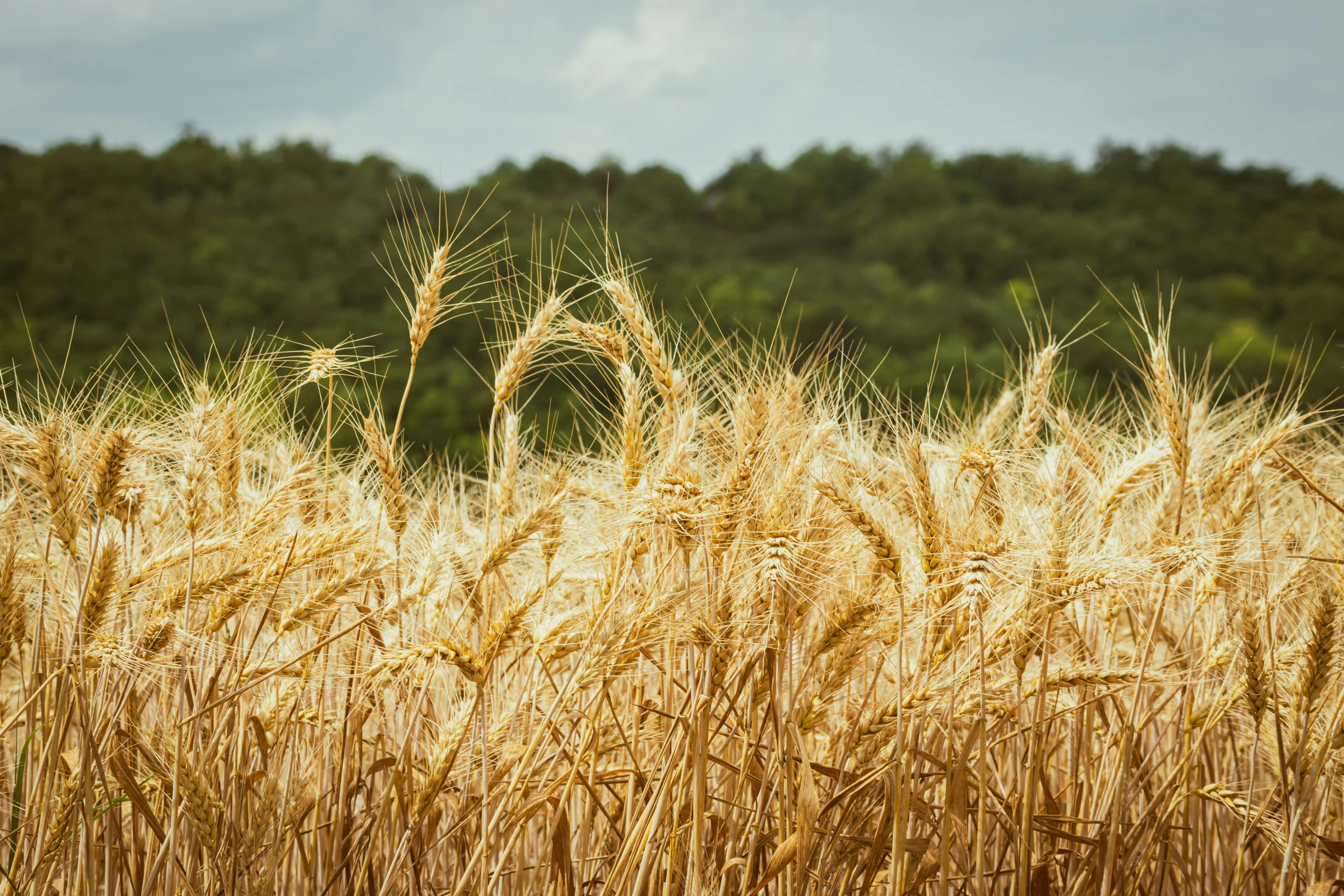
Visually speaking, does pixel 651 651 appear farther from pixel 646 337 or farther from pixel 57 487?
pixel 57 487

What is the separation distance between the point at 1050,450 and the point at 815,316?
20.6 meters

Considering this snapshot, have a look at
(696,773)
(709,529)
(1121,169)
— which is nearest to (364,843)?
(696,773)

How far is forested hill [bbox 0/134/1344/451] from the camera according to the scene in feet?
67.8

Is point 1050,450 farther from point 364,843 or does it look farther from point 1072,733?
point 364,843

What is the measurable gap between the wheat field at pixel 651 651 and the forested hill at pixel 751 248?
48.5 feet

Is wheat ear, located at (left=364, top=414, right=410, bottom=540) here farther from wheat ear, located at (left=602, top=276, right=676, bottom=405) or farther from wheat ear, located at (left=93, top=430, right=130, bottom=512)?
wheat ear, located at (left=602, top=276, right=676, bottom=405)

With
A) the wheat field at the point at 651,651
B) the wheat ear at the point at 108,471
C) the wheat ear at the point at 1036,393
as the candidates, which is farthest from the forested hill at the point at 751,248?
the wheat ear at the point at 108,471

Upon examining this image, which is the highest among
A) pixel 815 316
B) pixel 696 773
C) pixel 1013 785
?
pixel 815 316

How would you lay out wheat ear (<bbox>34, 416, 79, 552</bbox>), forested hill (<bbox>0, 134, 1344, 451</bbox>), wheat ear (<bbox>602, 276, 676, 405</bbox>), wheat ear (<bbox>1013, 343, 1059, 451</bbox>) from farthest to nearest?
1. forested hill (<bbox>0, 134, 1344, 451</bbox>)
2. wheat ear (<bbox>1013, 343, 1059, 451</bbox>)
3. wheat ear (<bbox>602, 276, 676, 405</bbox>)
4. wheat ear (<bbox>34, 416, 79, 552</bbox>)

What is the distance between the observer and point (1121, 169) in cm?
3344

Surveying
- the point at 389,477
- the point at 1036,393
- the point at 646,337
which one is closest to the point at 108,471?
the point at 389,477

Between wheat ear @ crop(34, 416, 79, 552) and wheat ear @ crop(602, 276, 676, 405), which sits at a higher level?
wheat ear @ crop(602, 276, 676, 405)

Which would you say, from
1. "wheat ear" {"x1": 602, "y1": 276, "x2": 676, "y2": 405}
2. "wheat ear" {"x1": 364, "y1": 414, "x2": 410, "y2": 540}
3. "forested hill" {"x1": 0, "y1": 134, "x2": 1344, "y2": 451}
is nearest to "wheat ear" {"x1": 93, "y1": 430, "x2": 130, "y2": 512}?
"wheat ear" {"x1": 364, "y1": 414, "x2": 410, "y2": 540}

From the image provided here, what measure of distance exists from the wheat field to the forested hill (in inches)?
582
